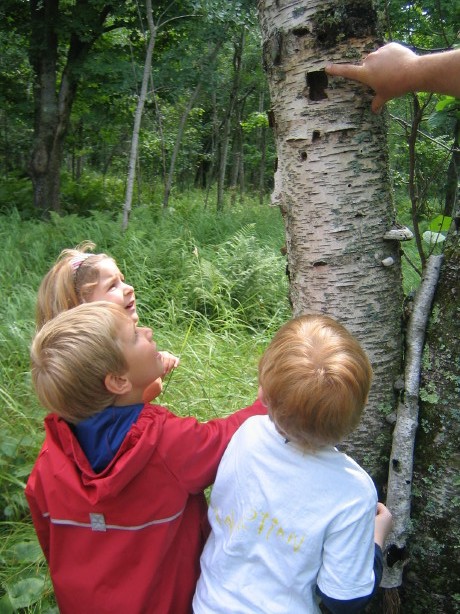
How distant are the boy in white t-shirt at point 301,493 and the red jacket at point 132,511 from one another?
0.35ft

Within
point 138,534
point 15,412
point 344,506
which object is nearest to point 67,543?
point 138,534

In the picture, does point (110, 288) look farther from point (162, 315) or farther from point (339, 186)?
point (162, 315)

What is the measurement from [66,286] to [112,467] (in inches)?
31.0

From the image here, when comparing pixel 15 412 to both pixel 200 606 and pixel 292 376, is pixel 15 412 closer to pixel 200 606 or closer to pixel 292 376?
pixel 200 606

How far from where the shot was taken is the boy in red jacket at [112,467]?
1.16 meters

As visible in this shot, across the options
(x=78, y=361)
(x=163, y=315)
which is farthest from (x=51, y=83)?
(x=78, y=361)

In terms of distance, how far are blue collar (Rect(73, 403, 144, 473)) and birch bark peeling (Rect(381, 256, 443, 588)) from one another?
0.83 metres

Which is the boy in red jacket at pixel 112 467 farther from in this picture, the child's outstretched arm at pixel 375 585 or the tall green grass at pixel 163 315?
the tall green grass at pixel 163 315

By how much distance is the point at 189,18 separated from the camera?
8148 mm

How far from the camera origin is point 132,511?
1204 millimetres

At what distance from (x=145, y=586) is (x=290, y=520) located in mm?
424

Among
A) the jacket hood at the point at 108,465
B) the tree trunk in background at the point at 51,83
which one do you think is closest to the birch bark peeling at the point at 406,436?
the jacket hood at the point at 108,465

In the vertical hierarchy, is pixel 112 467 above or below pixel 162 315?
above

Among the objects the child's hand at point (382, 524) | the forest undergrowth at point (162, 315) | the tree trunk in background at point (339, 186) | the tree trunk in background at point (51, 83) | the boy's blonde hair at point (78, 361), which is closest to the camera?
the boy's blonde hair at point (78, 361)
